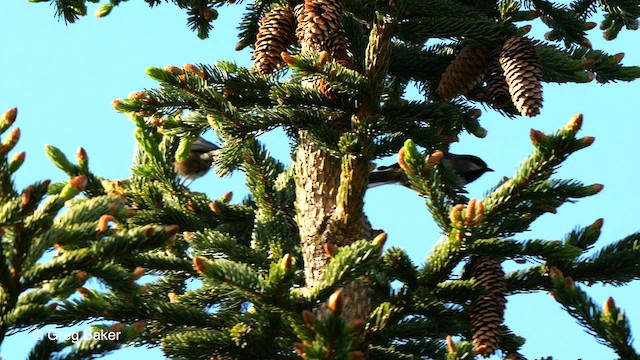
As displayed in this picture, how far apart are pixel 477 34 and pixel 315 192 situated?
1209 millimetres

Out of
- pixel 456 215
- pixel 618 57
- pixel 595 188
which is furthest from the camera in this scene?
pixel 618 57

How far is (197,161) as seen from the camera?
6.09 meters

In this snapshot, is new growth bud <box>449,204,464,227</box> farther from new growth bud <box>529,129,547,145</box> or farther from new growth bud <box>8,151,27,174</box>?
new growth bud <box>8,151,27,174</box>

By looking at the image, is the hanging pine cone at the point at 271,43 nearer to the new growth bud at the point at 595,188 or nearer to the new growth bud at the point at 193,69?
the new growth bud at the point at 193,69

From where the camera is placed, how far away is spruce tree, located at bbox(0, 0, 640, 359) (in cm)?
336

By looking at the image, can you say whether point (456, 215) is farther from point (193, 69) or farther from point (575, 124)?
point (193, 69)

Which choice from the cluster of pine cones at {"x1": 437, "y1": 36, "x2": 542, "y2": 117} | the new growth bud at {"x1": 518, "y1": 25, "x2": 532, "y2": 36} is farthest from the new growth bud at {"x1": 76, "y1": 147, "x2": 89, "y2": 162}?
the new growth bud at {"x1": 518, "y1": 25, "x2": 532, "y2": 36}

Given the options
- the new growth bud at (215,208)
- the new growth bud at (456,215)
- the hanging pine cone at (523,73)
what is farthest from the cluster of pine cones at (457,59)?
the new growth bud at (215,208)

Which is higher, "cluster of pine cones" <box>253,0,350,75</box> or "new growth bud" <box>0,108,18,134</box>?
"cluster of pine cones" <box>253,0,350,75</box>

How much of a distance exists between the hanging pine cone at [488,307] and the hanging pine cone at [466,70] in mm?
1107

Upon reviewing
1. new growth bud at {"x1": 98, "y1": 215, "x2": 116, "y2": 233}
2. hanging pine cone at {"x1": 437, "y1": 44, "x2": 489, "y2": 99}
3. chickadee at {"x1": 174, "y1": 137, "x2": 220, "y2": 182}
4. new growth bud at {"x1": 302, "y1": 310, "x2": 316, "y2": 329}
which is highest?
chickadee at {"x1": 174, "y1": 137, "x2": 220, "y2": 182}

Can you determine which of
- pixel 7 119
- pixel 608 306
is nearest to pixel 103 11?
pixel 7 119

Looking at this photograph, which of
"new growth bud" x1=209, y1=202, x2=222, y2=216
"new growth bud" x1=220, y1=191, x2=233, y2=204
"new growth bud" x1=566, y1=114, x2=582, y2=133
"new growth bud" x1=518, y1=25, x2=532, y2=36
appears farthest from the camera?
"new growth bud" x1=220, y1=191, x2=233, y2=204

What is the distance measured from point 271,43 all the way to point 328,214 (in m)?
0.95
